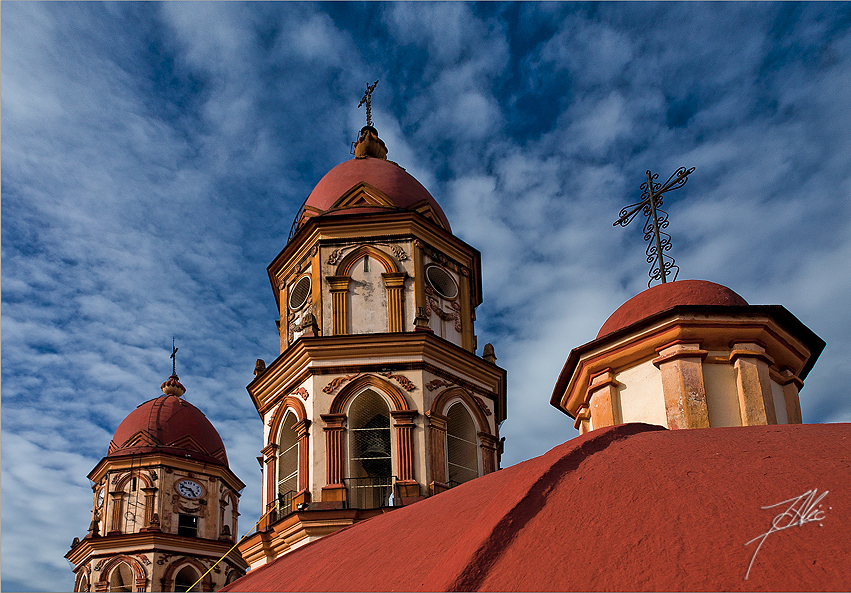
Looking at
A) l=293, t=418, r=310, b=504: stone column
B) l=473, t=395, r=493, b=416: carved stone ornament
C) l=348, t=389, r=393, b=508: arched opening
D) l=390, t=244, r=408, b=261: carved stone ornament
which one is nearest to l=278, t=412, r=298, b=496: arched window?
l=293, t=418, r=310, b=504: stone column

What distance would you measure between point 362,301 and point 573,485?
9.95m

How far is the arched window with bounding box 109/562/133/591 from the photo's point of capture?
24656 mm

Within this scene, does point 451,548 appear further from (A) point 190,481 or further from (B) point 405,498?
(A) point 190,481

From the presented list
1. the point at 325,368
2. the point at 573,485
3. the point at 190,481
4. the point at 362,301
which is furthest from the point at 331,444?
the point at 190,481

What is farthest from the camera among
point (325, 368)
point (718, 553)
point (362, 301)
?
point (362, 301)

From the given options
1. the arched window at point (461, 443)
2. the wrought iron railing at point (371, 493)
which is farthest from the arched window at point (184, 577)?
the wrought iron railing at point (371, 493)

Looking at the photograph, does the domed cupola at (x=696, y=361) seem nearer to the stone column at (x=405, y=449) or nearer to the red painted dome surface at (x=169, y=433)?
the stone column at (x=405, y=449)

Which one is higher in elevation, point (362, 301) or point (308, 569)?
point (362, 301)

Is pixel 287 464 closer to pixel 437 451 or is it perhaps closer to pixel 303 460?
pixel 303 460

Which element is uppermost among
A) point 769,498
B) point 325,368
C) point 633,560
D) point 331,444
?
point 325,368

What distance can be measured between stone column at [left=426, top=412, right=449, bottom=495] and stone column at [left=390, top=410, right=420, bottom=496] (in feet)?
0.90

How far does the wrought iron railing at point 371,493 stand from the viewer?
1258 centimetres

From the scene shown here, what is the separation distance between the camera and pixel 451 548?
450 cm

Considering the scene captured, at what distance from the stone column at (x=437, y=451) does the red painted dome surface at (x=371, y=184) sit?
430 cm
